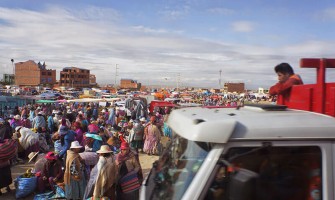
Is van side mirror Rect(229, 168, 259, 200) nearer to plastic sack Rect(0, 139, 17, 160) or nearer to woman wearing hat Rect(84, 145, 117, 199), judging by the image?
woman wearing hat Rect(84, 145, 117, 199)

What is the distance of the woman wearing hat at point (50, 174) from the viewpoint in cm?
725

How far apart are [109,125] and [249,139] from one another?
16341 millimetres

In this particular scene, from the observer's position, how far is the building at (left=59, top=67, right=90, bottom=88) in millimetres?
105188

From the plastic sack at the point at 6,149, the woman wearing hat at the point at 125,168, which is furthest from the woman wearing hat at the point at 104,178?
the plastic sack at the point at 6,149

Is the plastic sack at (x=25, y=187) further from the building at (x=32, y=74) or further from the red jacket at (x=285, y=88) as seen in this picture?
the building at (x=32, y=74)

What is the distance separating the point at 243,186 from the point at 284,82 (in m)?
1.63

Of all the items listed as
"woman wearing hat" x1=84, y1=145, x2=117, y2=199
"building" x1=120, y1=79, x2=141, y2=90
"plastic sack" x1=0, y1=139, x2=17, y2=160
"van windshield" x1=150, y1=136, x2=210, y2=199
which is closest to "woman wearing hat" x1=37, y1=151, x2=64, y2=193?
"plastic sack" x1=0, y1=139, x2=17, y2=160

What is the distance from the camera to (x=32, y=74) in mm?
103562

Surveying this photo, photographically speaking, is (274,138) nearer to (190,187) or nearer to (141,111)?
(190,187)

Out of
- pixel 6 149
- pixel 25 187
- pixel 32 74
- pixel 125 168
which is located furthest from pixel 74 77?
pixel 125 168

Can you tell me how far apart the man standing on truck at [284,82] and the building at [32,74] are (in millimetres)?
103638

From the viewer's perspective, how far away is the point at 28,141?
11133 mm

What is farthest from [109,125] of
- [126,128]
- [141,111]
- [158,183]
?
[158,183]

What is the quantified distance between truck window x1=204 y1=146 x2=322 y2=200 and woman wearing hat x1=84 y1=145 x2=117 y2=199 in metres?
3.97
